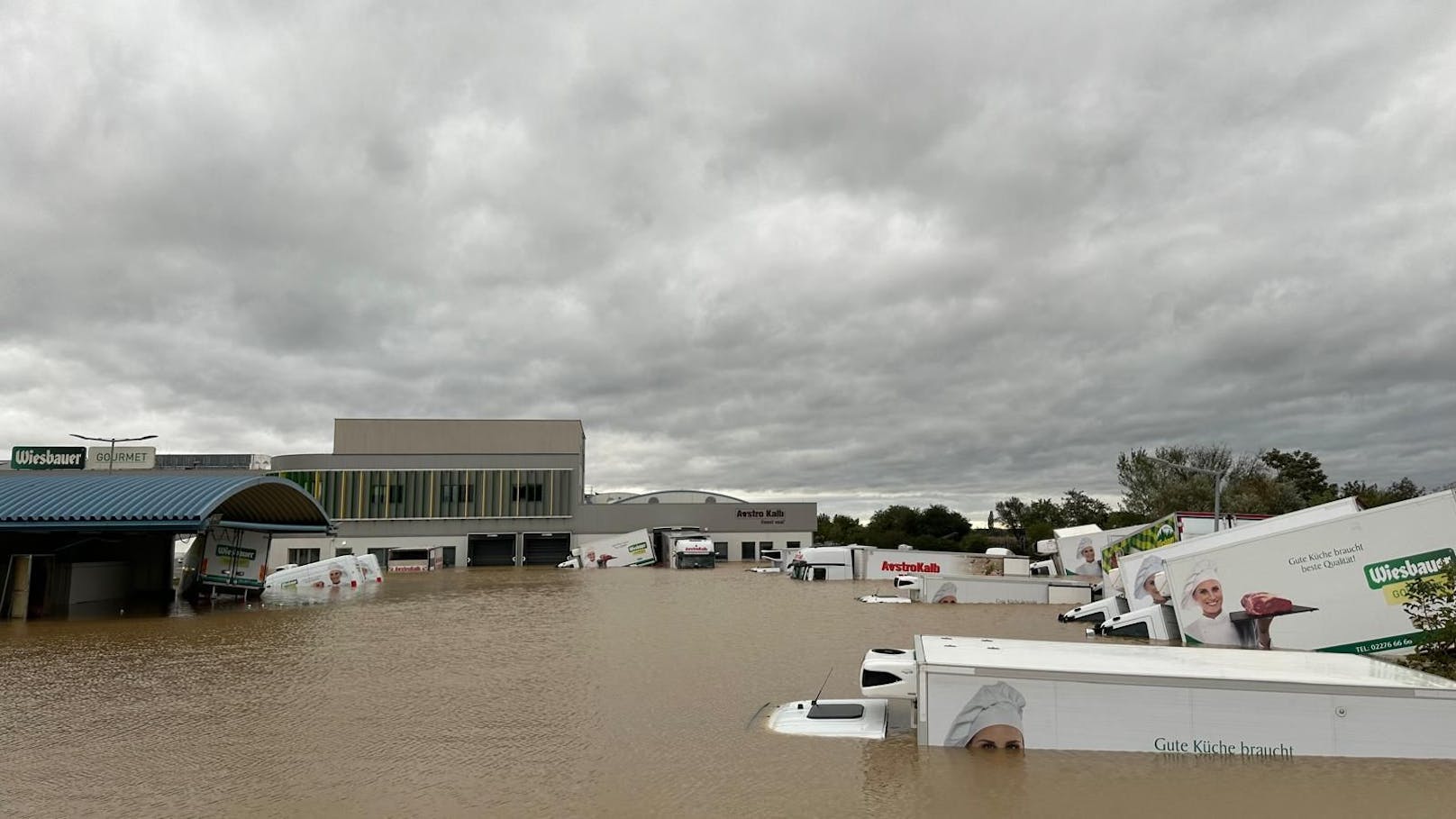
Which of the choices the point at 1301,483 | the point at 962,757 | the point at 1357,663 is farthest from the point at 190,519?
the point at 1301,483

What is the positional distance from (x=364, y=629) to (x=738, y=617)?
1370 centimetres

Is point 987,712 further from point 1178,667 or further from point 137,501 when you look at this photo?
point 137,501

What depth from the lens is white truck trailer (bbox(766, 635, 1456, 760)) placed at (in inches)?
504

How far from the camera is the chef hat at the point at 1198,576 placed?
2595cm

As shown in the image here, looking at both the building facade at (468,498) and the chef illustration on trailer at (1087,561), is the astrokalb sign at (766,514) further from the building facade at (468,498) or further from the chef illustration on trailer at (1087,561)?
the chef illustration on trailer at (1087,561)

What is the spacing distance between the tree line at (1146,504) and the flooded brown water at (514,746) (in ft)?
142

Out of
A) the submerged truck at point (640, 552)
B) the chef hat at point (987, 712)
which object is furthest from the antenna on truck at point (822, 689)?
the submerged truck at point (640, 552)

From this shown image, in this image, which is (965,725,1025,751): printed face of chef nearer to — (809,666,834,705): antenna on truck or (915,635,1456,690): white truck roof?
(915,635,1456,690): white truck roof

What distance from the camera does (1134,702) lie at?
43.7ft

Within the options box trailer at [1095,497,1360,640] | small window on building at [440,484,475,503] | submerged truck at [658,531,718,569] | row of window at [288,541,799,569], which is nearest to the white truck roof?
box trailer at [1095,497,1360,640]

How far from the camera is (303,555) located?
78062 mm

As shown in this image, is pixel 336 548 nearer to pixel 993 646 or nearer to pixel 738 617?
pixel 738 617

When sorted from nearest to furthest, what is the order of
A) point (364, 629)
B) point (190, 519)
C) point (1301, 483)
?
1. point (364, 629)
2. point (190, 519)
3. point (1301, 483)

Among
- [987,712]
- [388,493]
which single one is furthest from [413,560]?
[987,712]
